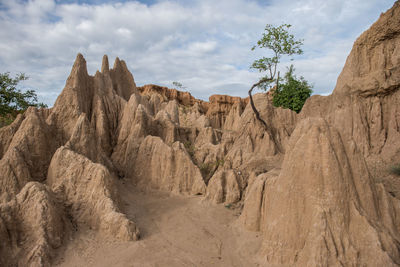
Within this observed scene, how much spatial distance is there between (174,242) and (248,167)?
6.03 m

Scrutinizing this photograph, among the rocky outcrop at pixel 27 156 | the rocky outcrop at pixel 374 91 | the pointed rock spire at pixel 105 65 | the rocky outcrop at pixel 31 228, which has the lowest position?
the rocky outcrop at pixel 31 228

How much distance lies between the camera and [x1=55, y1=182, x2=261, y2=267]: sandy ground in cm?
734

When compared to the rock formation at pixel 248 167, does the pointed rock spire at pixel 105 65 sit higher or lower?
higher

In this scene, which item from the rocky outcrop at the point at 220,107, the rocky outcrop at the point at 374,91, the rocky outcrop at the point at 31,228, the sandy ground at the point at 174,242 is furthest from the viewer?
the rocky outcrop at the point at 220,107

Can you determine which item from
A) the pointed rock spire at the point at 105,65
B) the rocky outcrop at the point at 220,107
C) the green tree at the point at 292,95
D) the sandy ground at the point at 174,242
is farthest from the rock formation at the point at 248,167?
the rocky outcrop at the point at 220,107

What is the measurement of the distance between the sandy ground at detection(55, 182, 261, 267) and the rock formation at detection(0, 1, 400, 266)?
376 millimetres

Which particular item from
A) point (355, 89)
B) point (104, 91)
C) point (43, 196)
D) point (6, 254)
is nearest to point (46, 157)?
point (43, 196)

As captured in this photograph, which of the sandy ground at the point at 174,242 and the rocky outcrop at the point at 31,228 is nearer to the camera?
the rocky outcrop at the point at 31,228

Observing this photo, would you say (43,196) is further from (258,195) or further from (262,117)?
(262,117)

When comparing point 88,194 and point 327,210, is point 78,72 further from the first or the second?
point 327,210

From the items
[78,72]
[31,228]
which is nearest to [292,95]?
[78,72]

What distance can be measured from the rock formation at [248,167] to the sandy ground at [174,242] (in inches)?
14.8

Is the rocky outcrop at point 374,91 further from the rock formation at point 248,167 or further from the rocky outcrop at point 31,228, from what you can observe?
the rocky outcrop at point 31,228

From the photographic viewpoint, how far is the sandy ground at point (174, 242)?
734 centimetres
